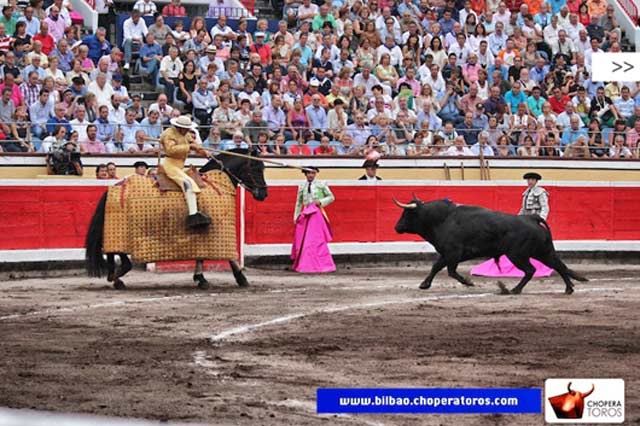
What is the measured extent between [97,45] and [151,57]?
0.68 metres

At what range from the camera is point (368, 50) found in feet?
68.8

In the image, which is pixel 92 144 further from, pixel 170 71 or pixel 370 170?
pixel 370 170

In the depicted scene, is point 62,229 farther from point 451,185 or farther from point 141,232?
point 451,185

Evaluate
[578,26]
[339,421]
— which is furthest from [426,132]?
[339,421]

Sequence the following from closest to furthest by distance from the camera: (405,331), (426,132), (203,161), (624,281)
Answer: (405,331) < (624,281) < (203,161) < (426,132)

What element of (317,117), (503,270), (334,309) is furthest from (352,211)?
(334,309)

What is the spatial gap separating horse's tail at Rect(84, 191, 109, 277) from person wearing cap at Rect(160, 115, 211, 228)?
0.70 m

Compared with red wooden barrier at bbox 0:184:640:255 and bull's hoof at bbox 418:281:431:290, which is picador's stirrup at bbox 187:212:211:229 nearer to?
bull's hoof at bbox 418:281:431:290

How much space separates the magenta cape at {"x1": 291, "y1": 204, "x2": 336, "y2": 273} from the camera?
17500 millimetres

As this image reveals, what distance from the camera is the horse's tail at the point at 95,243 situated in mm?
14000

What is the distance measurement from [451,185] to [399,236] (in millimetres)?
990

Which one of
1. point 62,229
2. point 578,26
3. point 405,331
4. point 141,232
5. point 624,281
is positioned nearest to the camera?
point 405,331

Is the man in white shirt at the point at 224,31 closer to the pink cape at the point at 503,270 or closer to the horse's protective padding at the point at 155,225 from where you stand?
the pink cape at the point at 503,270

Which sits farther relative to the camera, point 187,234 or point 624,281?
point 624,281
